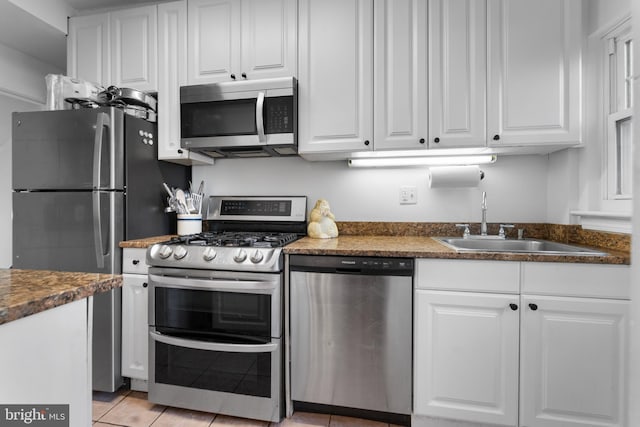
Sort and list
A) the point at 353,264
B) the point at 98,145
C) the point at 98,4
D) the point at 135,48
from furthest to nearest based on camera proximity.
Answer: the point at 98,4, the point at 135,48, the point at 98,145, the point at 353,264

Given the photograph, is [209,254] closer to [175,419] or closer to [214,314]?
[214,314]

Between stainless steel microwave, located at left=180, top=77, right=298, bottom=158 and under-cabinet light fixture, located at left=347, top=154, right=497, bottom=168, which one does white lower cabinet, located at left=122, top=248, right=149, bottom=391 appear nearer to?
stainless steel microwave, located at left=180, top=77, right=298, bottom=158

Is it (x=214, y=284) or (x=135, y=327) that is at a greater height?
(x=214, y=284)

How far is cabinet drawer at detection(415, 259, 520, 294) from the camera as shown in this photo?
145 cm

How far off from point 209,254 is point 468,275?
4.20 feet

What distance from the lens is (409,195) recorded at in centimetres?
215

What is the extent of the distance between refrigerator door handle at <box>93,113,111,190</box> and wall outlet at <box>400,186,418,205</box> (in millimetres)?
1849

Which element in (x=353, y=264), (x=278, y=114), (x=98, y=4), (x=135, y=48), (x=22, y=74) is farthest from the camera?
(x=22, y=74)

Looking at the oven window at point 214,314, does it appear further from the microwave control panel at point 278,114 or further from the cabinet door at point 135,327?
the microwave control panel at point 278,114

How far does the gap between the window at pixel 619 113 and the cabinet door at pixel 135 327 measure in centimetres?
261

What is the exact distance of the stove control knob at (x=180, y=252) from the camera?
1.66 meters

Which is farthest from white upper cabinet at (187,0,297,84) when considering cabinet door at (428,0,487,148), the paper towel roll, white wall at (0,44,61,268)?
white wall at (0,44,61,268)

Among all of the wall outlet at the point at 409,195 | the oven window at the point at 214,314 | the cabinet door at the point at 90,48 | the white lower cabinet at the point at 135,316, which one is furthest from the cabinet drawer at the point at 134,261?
the wall outlet at the point at 409,195

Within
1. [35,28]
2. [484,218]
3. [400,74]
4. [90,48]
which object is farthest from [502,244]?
[35,28]
